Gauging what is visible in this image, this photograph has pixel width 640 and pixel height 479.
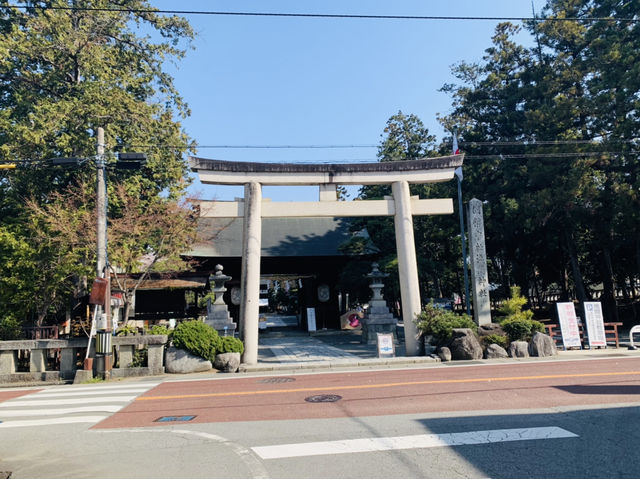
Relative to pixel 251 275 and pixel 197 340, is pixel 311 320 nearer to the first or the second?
pixel 251 275

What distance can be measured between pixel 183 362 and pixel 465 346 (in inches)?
360

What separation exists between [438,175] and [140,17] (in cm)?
1788

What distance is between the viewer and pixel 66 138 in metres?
16.5

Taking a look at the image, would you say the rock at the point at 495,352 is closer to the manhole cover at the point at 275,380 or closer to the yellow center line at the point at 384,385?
the yellow center line at the point at 384,385

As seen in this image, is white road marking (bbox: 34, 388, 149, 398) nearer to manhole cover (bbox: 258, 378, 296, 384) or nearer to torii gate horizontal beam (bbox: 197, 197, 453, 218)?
manhole cover (bbox: 258, 378, 296, 384)

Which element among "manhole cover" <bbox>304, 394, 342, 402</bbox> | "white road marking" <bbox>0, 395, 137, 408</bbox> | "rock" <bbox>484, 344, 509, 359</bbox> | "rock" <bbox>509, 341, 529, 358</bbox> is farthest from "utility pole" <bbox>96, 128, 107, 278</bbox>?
"rock" <bbox>509, 341, 529, 358</bbox>

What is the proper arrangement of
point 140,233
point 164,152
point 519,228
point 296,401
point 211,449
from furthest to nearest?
1. point 519,228
2. point 164,152
3. point 140,233
4. point 296,401
5. point 211,449

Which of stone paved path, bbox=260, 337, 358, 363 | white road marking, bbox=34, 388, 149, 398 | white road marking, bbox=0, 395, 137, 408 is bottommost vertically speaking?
stone paved path, bbox=260, 337, 358, 363

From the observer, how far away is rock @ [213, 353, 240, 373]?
13172 mm

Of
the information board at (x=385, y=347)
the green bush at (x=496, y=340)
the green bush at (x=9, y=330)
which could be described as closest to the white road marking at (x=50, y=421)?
the green bush at (x=9, y=330)

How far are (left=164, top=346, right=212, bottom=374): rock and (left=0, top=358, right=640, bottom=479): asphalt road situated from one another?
8.94 ft

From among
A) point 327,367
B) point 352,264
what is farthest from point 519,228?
point 327,367

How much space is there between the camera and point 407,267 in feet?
49.3

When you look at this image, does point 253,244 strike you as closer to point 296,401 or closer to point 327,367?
point 327,367
